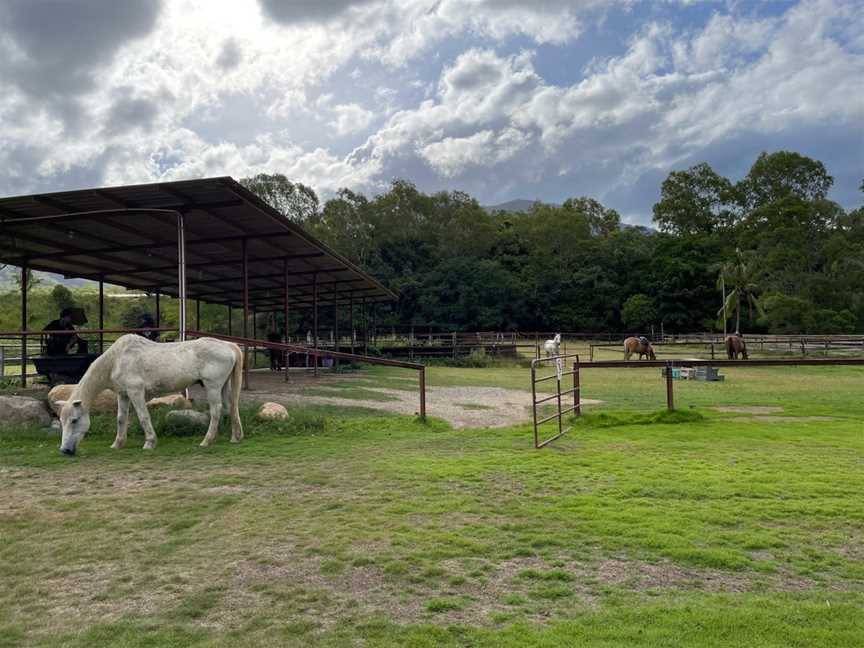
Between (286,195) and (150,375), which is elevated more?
(286,195)

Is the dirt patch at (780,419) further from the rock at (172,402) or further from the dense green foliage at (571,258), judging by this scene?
the dense green foliage at (571,258)

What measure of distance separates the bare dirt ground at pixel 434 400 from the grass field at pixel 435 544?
313 centimetres

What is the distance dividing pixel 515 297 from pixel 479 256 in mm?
6505

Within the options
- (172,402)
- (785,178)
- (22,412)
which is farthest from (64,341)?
(785,178)

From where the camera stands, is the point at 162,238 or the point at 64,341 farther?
the point at 162,238

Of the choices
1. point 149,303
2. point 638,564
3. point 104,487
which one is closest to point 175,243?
point 104,487

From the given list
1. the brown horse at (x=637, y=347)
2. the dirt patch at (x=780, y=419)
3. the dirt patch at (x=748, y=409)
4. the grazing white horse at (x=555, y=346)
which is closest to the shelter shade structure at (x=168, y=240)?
the grazing white horse at (x=555, y=346)

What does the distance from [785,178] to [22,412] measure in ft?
220

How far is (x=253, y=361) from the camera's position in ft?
82.2

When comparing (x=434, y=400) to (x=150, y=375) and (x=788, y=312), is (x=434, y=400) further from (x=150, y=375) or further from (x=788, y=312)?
(x=788, y=312)

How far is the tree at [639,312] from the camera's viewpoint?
165ft

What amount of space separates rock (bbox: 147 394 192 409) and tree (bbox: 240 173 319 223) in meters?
40.3

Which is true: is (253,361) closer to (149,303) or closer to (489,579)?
(489,579)

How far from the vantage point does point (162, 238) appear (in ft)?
45.7
